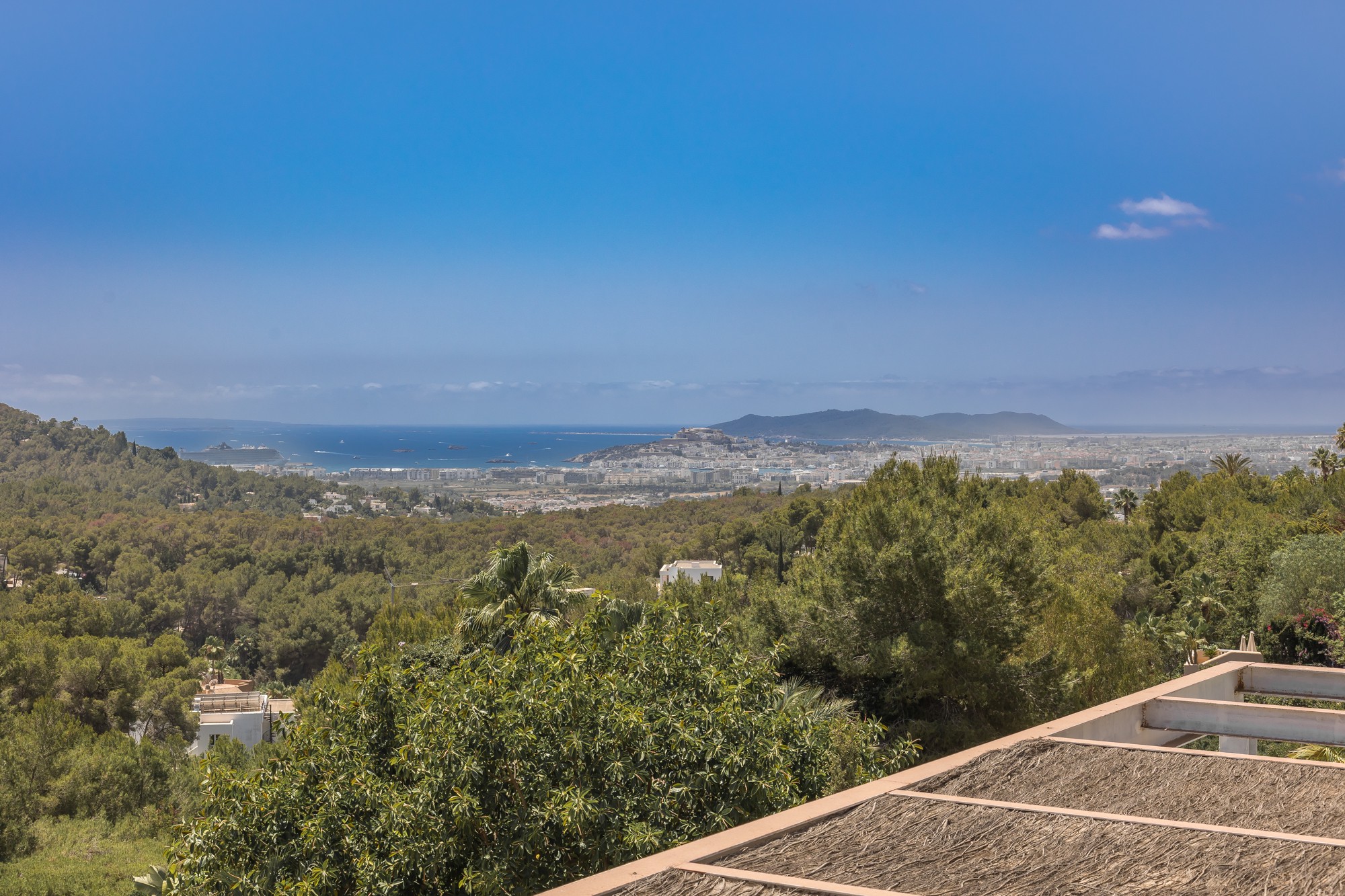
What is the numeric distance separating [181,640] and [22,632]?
601 cm

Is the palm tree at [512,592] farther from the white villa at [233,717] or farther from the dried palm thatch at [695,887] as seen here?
the white villa at [233,717]

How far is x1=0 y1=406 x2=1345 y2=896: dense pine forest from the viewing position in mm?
5918

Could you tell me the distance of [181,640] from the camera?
115ft

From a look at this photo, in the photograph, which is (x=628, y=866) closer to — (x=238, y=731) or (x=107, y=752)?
(x=107, y=752)

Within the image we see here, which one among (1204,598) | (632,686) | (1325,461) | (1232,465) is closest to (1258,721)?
→ (632,686)

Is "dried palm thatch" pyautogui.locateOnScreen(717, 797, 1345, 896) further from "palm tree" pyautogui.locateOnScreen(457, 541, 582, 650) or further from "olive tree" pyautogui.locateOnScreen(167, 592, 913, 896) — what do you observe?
"palm tree" pyautogui.locateOnScreen(457, 541, 582, 650)

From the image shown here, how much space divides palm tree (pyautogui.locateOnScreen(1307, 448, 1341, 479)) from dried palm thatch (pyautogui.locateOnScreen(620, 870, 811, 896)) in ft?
137

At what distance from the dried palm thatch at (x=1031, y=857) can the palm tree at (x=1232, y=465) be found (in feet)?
133

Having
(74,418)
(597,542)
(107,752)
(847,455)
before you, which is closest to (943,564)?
(107,752)

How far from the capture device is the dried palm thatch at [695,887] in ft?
11.1

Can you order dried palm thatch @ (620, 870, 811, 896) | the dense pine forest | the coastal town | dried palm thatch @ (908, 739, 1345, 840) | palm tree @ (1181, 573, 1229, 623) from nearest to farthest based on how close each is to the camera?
dried palm thatch @ (620, 870, 811, 896), dried palm thatch @ (908, 739, 1345, 840), the dense pine forest, palm tree @ (1181, 573, 1229, 623), the coastal town

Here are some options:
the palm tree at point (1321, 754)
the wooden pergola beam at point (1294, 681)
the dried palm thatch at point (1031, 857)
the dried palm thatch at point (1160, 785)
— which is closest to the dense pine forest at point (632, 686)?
the dried palm thatch at point (1160, 785)

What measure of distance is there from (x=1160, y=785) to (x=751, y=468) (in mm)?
160063

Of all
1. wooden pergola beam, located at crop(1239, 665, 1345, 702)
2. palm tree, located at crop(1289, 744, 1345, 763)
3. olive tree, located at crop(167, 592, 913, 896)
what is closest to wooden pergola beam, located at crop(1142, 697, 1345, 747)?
wooden pergola beam, located at crop(1239, 665, 1345, 702)
